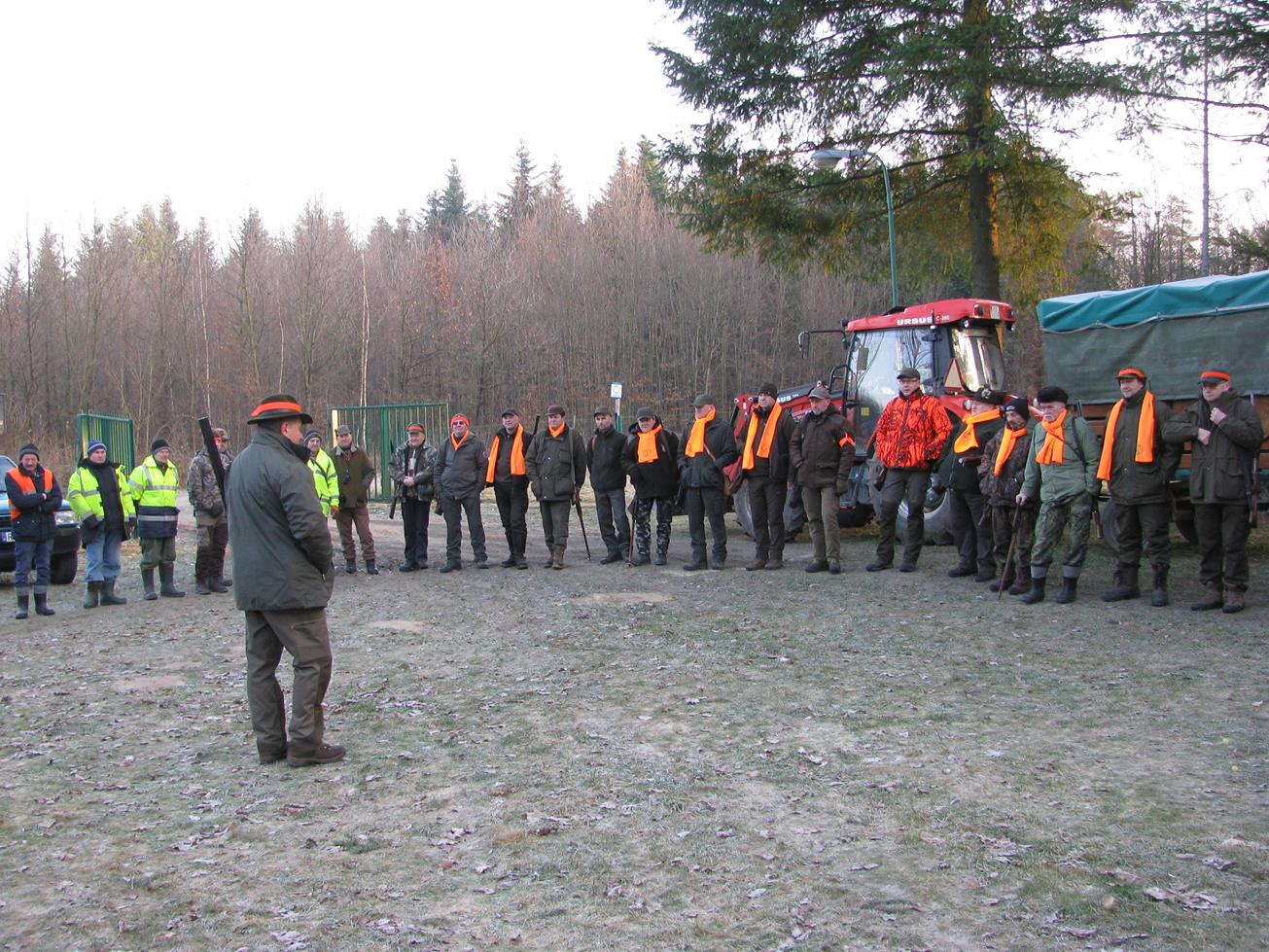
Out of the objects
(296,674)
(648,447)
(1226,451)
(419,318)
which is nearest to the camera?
(296,674)

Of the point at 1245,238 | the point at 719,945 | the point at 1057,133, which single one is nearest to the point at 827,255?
the point at 1057,133

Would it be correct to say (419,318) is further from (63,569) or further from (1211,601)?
(1211,601)

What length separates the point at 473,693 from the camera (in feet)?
26.0

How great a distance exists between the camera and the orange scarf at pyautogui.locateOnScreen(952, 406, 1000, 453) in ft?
40.2

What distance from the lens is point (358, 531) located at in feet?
47.6

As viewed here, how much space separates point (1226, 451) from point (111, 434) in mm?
18972

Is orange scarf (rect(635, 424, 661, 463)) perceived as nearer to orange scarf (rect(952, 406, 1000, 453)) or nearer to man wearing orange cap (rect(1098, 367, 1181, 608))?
orange scarf (rect(952, 406, 1000, 453))

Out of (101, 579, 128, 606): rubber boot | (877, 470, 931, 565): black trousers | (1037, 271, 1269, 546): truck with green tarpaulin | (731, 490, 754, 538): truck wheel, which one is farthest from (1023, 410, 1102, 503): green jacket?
(101, 579, 128, 606): rubber boot

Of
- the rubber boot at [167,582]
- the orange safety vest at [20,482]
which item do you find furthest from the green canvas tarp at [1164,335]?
the orange safety vest at [20,482]

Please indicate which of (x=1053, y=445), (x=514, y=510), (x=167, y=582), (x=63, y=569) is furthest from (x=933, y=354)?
(x=63, y=569)

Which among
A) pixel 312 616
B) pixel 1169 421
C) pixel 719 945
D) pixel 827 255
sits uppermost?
pixel 827 255

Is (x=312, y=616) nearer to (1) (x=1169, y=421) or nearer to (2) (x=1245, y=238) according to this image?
(1) (x=1169, y=421)

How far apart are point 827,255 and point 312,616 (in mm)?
16774

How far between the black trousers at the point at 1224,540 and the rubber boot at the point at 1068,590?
1.11 metres
